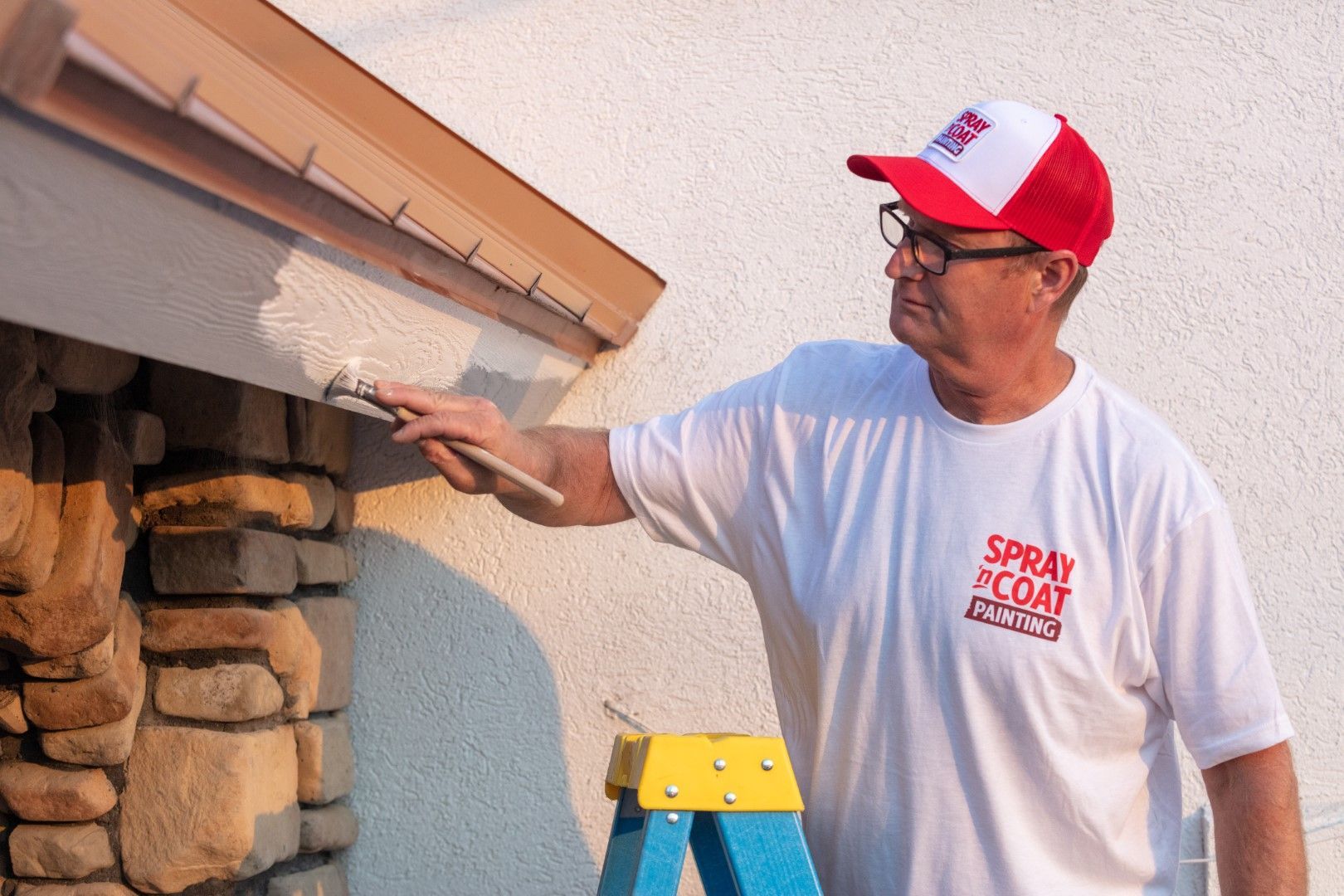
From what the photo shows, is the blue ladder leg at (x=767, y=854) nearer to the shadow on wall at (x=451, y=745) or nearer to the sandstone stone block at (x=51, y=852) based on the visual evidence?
the shadow on wall at (x=451, y=745)

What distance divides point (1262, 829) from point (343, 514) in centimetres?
201

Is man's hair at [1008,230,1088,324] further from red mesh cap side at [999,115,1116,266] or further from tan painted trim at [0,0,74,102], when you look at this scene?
tan painted trim at [0,0,74,102]

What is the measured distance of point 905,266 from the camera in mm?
1993

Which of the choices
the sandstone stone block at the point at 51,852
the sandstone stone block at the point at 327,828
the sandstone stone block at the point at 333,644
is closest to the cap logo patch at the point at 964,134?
the sandstone stone block at the point at 333,644

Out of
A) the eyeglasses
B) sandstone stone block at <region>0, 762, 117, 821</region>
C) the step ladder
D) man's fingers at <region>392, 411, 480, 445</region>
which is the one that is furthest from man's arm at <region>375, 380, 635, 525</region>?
sandstone stone block at <region>0, 762, 117, 821</region>

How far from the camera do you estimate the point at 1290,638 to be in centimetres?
278

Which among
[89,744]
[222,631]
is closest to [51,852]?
[89,744]

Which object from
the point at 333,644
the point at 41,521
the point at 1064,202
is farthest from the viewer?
the point at 333,644

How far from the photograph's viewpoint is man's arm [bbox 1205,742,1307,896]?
1.84 m

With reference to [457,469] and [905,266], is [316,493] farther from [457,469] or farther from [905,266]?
[905,266]

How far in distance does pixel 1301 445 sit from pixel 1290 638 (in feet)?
1.33

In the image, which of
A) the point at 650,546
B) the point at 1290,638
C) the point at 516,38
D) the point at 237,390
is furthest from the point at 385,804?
the point at 1290,638

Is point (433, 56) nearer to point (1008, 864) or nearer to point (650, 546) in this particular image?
point (650, 546)

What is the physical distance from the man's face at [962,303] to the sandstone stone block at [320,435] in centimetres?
136
